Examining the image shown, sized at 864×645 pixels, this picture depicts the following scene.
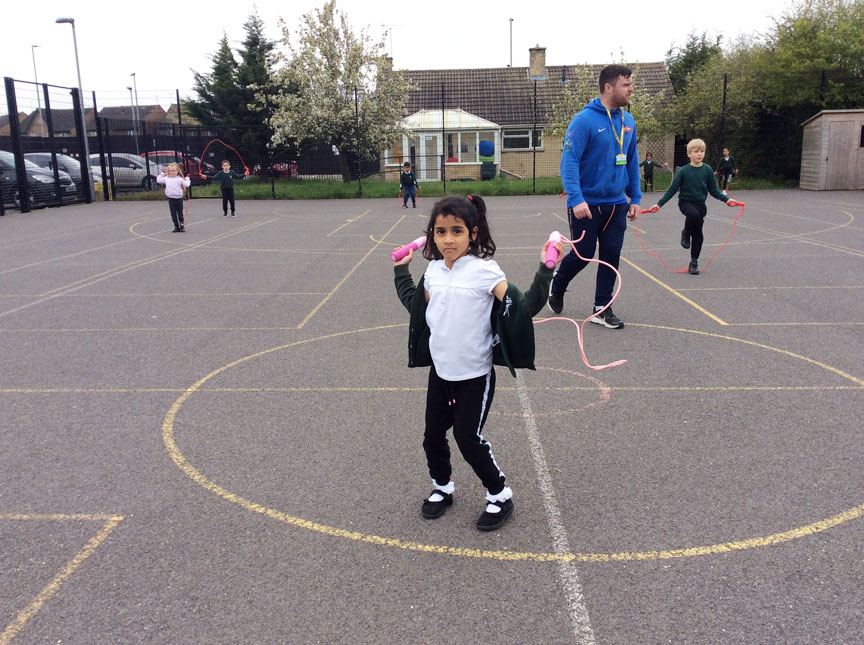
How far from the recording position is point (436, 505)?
3.38 m

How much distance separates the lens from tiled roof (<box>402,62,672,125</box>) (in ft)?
132

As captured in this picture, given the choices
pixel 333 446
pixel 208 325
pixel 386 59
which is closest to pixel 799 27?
pixel 386 59

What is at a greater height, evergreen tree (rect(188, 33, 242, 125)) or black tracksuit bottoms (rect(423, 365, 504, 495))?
evergreen tree (rect(188, 33, 242, 125))

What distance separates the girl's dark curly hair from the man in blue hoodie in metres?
3.38

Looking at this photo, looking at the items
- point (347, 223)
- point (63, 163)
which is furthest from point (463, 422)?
point (63, 163)

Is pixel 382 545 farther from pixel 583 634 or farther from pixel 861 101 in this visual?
pixel 861 101

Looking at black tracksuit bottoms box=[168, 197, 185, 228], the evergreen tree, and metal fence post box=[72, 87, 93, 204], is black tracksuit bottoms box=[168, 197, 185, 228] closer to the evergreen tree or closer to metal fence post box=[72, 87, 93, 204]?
metal fence post box=[72, 87, 93, 204]

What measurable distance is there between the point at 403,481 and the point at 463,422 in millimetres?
776

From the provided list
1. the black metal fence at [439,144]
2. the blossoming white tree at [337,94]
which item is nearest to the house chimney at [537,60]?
the black metal fence at [439,144]

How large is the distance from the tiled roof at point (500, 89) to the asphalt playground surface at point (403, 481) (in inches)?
1349

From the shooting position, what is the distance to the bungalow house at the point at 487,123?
121 ft

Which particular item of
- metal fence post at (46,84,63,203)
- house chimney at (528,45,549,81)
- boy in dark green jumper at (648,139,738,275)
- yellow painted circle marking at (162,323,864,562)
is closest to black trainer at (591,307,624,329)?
boy in dark green jumper at (648,139,738,275)

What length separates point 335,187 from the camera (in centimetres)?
2944

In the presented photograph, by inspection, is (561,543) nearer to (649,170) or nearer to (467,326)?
(467,326)
